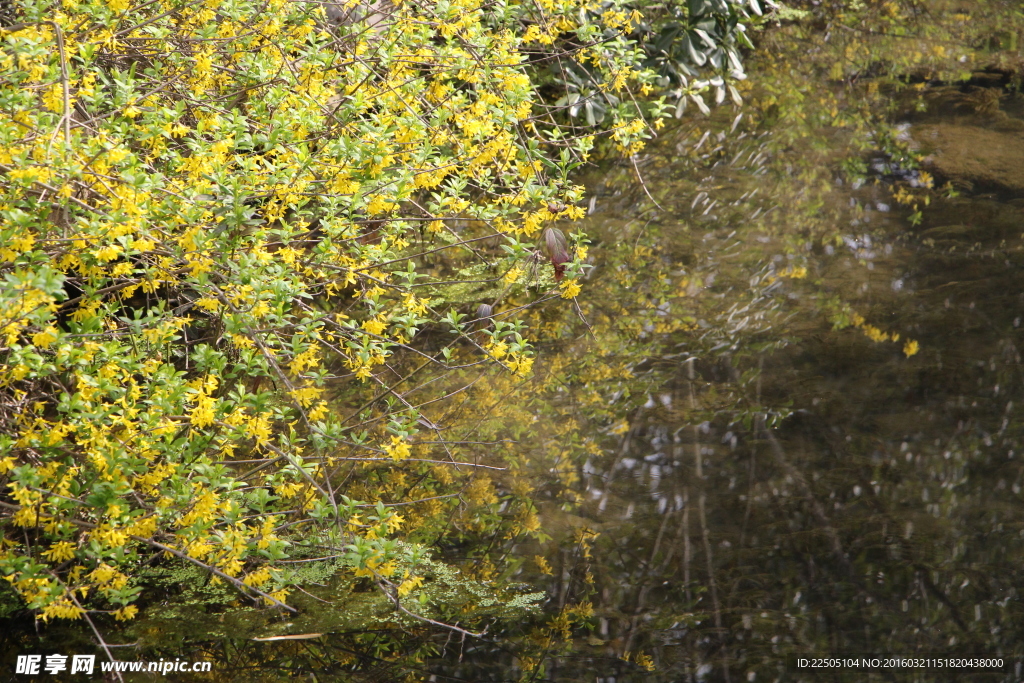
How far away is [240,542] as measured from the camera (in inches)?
78.7

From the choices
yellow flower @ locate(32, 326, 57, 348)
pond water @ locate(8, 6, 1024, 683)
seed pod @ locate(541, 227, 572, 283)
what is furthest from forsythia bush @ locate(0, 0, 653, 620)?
pond water @ locate(8, 6, 1024, 683)

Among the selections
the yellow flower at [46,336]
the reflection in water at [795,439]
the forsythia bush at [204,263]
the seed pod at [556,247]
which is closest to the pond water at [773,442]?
the reflection in water at [795,439]

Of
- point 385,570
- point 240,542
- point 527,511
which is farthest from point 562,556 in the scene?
point 240,542

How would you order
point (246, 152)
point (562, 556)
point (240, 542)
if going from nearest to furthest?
point (240, 542)
point (562, 556)
point (246, 152)

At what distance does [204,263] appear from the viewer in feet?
6.91

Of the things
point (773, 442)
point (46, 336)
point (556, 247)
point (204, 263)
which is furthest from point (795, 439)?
point (46, 336)

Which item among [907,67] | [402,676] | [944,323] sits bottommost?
[402,676]

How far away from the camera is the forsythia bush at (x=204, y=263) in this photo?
6.64ft

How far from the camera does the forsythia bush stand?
202 centimetres

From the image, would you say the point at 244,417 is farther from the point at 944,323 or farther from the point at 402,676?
the point at 944,323

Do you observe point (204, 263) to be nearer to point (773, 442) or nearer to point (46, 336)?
point (46, 336)

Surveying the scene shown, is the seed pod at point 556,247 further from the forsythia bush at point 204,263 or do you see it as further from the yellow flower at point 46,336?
the yellow flower at point 46,336

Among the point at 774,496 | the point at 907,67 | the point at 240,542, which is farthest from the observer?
the point at 907,67

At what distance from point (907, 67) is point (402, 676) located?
22.1ft
